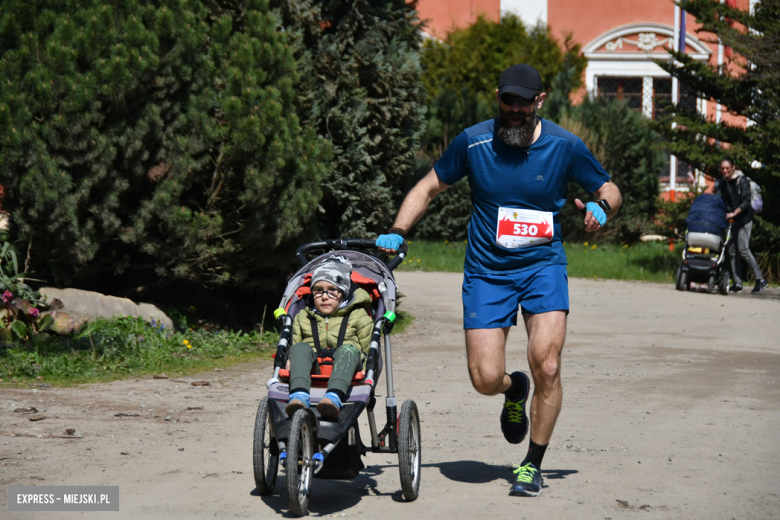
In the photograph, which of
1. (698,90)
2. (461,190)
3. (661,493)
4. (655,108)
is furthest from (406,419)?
(655,108)

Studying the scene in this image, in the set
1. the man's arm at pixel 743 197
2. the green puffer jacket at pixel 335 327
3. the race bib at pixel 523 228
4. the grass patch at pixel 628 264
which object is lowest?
the grass patch at pixel 628 264

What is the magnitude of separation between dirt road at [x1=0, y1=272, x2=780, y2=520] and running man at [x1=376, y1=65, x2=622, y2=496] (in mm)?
500

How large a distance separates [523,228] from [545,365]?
714 mm

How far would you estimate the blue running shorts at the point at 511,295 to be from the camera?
189 inches

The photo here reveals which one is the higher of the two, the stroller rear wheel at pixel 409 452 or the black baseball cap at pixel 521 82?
the black baseball cap at pixel 521 82

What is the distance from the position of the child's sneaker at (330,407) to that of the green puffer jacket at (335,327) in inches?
19.7

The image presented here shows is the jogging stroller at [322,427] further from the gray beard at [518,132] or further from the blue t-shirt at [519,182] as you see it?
the gray beard at [518,132]

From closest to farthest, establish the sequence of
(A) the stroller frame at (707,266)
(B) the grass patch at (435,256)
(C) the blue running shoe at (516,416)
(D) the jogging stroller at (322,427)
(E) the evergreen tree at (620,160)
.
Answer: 1. (D) the jogging stroller at (322,427)
2. (C) the blue running shoe at (516,416)
3. (A) the stroller frame at (707,266)
4. (B) the grass patch at (435,256)
5. (E) the evergreen tree at (620,160)

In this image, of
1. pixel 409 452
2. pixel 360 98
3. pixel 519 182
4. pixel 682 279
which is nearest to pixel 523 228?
pixel 519 182

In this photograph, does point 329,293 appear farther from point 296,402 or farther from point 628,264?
point 628,264

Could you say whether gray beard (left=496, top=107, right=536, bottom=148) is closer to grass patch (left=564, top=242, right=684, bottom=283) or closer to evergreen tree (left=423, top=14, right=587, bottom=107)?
grass patch (left=564, top=242, right=684, bottom=283)

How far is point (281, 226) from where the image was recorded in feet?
28.7

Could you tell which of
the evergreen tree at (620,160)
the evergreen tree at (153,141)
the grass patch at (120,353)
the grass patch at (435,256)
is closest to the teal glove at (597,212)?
the evergreen tree at (153,141)

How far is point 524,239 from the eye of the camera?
4.81 m
